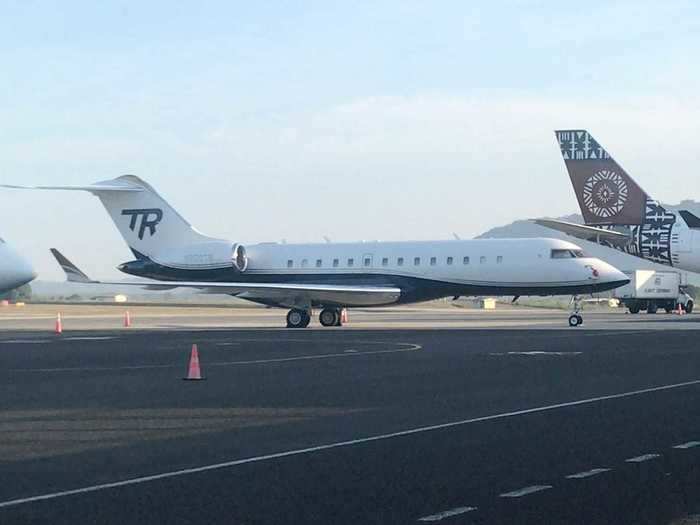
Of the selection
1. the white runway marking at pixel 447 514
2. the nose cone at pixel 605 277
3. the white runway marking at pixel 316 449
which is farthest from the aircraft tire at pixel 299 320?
the white runway marking at pixel 447 514

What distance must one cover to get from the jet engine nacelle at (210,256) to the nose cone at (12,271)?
15.0 m

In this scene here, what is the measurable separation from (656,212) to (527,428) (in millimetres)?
49544

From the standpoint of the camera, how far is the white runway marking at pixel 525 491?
8453 millimetres

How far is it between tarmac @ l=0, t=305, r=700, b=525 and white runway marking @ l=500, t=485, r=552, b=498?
0.01 metres

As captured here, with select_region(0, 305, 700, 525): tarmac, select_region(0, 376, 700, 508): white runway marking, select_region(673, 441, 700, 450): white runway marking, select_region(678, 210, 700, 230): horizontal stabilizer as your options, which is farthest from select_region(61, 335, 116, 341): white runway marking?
select_region(678, 210, 700, 230): horizontal stabilizer

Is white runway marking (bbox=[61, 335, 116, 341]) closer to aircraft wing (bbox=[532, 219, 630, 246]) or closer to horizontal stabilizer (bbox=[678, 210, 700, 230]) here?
aircraft wing (bbox=[532, 219, 630, 246])

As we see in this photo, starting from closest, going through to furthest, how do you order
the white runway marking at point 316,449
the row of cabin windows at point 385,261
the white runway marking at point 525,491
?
the white runway marking at point 525,491 < the white runway marking at point 316,449 < the row of cabin windows at point 385,261

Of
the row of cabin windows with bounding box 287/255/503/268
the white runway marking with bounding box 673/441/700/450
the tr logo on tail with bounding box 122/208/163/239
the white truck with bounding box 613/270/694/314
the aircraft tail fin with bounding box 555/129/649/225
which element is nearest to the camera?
the white runway marking with bounding box 673/441/700/450

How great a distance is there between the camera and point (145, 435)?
11.9 m

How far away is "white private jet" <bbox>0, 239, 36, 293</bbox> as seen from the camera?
2955 centimetres

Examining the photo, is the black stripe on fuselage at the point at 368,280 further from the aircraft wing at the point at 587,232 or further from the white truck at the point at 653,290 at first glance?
the white truck at the point at 653,290

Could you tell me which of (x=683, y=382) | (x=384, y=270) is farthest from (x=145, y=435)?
(x=384, y=270)

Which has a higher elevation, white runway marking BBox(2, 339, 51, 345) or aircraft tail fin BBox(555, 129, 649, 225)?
aircraft tail fin BBox(555, 129, 649, 225)

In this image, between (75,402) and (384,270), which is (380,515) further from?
(384,270)
